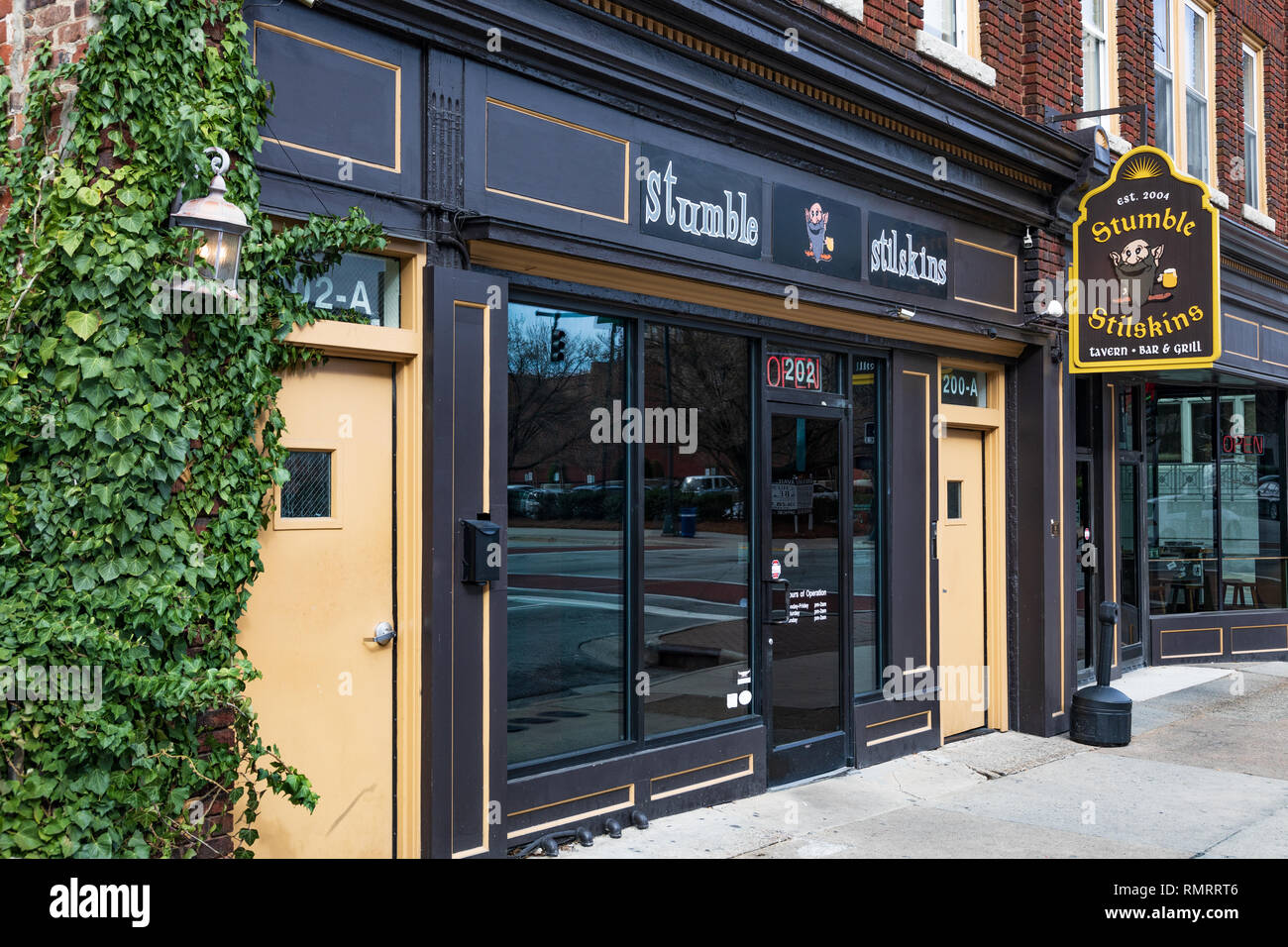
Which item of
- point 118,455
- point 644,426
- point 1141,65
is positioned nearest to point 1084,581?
point 1141,65

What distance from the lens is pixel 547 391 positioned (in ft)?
20.4

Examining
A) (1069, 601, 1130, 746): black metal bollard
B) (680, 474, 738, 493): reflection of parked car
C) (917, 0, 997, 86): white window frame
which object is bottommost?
(1069, 601, 1130, 746): black metal bollard

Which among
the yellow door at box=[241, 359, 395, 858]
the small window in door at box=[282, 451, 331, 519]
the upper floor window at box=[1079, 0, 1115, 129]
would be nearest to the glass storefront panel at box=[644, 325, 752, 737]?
the yellow door at box=[241, 359, 395, 858]

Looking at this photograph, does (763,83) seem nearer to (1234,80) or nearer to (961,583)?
(961,583)

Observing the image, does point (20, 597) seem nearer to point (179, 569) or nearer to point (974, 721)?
point (179, 569)

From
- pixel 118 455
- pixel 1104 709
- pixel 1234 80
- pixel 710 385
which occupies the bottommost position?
pixel 1104 709

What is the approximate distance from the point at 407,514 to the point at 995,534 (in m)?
6.09

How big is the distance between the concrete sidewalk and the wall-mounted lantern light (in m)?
3.44

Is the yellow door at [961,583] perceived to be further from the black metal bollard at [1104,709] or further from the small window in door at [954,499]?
the black metal bollard at [1104,709]

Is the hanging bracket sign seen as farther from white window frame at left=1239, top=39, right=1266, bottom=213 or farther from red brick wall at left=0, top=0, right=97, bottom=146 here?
red brick wall at left=0, top=0, right=97, bottom=146

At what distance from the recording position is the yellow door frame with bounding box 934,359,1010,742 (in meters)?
9.66

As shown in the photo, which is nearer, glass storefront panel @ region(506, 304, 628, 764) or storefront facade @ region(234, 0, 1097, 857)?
storefront facade @ region(234, 0, 1097, 857)

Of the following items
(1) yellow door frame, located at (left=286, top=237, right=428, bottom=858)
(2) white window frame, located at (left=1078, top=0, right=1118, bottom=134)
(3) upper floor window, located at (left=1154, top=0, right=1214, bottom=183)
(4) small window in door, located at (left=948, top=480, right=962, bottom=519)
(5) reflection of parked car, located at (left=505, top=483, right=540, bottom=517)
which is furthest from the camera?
(3) upper floor window, located at (left=1154, top=0, right=1214, bottom=183)
